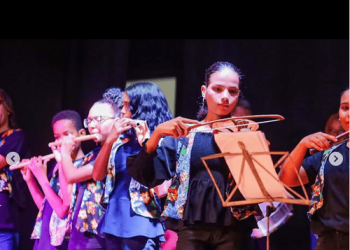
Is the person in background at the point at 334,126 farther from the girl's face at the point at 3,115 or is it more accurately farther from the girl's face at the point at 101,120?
the girl's face at the point at 3,115

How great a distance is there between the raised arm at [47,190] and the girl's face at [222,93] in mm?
1295

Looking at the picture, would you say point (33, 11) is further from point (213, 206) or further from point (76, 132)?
point (213, 206)

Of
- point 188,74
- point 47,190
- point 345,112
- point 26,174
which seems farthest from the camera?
point 188,74

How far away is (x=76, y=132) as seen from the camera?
11.5ft

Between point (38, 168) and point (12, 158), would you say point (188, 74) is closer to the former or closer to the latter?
point (38, 168)

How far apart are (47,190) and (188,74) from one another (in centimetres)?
138

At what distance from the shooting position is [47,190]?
3.27 meters

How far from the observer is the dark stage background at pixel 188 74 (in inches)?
146

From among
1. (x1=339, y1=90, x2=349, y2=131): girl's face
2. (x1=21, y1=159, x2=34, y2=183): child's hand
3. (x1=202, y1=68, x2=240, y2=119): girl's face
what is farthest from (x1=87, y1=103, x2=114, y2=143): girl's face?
(x1=339, y1=90, x2=349, y2=131): girl's face

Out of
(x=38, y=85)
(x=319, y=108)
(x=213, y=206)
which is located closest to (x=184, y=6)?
(x=319, y=108)

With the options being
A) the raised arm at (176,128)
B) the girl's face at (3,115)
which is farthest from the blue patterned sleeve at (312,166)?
the girl's face at (3,115)

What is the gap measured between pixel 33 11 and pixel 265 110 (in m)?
1.80

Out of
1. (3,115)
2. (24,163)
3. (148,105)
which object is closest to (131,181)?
(148,105)

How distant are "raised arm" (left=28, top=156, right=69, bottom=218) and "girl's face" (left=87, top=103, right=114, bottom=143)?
0.45m
